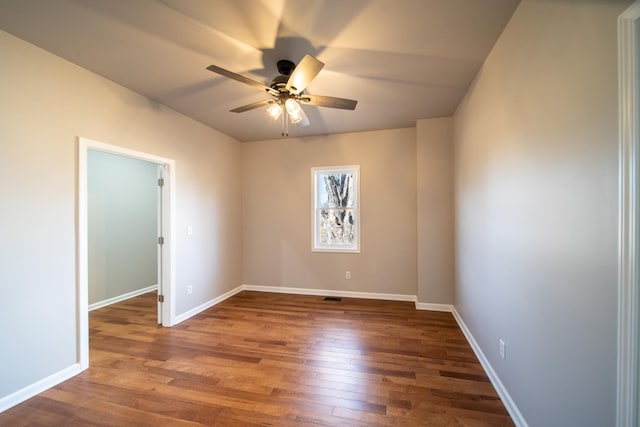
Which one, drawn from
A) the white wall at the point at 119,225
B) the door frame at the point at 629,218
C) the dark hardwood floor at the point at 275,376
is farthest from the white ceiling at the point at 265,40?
the dark hardwood floor at the point at 275,376

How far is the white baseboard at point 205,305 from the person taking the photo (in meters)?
3.41

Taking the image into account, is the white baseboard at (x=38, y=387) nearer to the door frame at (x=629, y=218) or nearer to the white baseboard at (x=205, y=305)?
the white baseboard at (x=205, y=305)

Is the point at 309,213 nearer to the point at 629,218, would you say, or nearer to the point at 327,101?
the point at 327,101

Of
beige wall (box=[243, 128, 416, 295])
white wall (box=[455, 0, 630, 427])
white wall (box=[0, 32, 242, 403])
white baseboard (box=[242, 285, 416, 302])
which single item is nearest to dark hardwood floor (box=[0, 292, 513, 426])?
white wall (box=[0, 32, 242, 403])

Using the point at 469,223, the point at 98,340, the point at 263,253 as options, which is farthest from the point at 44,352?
the point at 469,223

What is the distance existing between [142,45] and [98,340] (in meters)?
3.08

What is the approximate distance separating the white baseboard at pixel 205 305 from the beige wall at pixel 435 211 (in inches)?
122

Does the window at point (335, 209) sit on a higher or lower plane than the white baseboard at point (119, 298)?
higher

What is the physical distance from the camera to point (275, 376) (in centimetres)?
223

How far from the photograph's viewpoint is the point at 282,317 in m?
3.53

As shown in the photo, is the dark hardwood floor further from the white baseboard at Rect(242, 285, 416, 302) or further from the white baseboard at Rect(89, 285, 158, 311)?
the white baseboard at Rect(242, 285, 416, 302)

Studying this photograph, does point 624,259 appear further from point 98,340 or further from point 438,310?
point 98,340

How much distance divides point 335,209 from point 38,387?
150 inches

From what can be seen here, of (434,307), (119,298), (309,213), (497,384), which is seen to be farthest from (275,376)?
(119,298)
